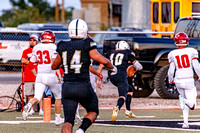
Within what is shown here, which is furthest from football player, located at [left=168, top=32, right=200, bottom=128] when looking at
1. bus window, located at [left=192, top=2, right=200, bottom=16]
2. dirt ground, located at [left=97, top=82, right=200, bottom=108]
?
bus window, located at [left=192, top=2, right=200, bottom=16]

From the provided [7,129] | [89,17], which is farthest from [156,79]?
[89,17]

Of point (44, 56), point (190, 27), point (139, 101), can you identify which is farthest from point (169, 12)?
point (44, 56)

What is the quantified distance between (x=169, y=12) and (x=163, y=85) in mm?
8783

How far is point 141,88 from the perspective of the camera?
649 inches

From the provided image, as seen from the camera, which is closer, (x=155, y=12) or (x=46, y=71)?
(x=46, y=71)

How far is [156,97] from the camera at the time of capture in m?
16.6

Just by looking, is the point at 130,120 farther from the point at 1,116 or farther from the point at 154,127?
the point at 1,116

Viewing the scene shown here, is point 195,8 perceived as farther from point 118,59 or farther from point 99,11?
point 99,11

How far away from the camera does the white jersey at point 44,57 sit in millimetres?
11234

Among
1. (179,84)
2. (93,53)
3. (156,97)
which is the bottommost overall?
(156,97)

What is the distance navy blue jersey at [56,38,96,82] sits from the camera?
7.75m

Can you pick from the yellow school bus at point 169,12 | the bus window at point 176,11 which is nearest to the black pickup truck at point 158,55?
the yellow school bus at point 169,12

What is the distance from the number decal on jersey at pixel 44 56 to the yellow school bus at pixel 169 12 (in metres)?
10.9

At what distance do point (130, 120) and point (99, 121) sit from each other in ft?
2.16
